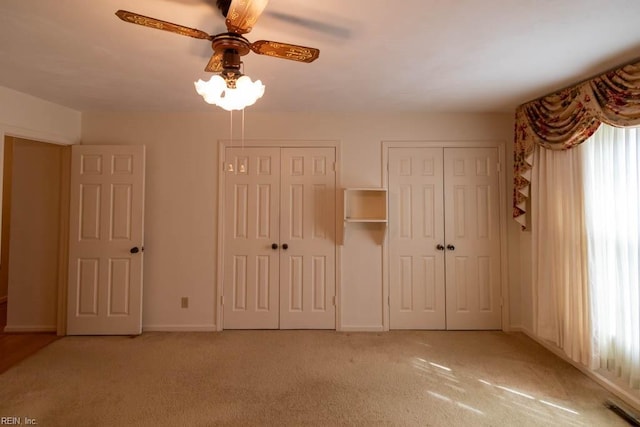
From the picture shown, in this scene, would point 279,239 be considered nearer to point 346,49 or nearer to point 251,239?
point 251,239

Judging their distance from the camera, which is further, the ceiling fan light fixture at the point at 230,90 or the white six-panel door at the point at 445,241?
the white six-panel door at the point at 445,241

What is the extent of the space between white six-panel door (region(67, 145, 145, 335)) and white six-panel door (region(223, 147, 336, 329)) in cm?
96

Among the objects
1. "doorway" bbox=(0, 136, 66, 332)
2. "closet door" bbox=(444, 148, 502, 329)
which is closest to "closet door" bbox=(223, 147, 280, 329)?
"doorway" bbox=(0, 136, 66, 332)

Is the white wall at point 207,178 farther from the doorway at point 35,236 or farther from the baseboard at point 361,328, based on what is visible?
the doorway at point 35,236

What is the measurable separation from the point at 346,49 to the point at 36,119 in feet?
10.2

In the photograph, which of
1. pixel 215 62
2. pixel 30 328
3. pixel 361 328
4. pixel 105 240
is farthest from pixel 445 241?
pixel 30 328

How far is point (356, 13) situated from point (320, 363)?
104 inches

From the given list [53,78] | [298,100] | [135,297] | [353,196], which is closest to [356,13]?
[298,100]

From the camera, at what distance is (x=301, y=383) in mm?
2412

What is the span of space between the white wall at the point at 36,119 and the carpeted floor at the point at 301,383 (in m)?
2.03

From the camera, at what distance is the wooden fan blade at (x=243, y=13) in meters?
1.22
